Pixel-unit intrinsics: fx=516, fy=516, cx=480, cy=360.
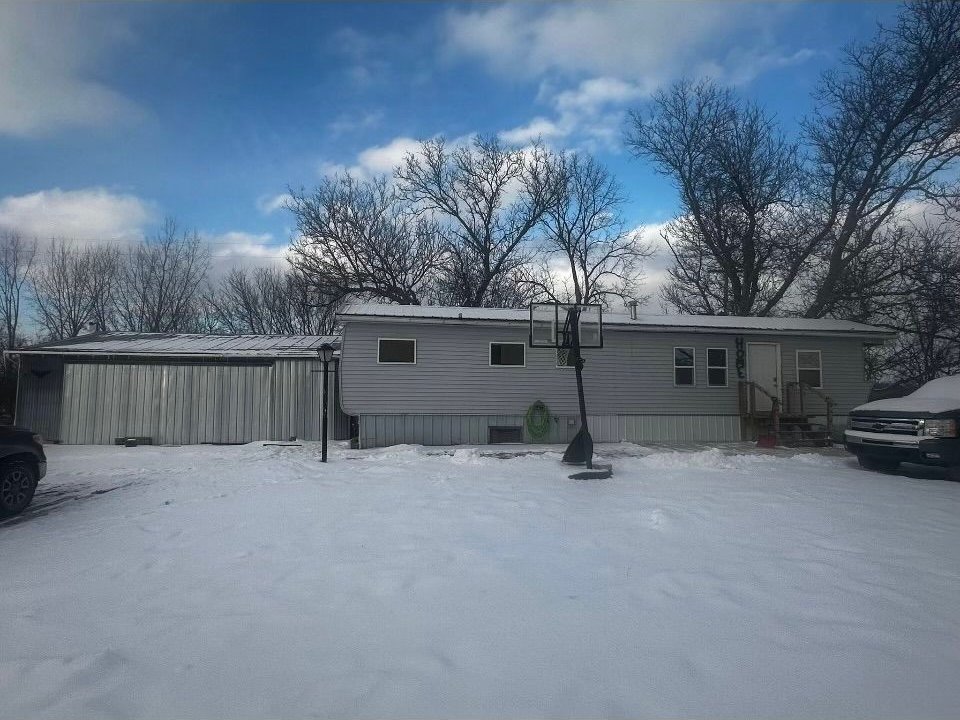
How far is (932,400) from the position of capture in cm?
891

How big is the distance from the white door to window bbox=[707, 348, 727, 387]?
26.6 inches

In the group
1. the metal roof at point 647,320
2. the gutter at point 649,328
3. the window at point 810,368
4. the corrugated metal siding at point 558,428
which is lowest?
the corrugated metal siding at point 558,428

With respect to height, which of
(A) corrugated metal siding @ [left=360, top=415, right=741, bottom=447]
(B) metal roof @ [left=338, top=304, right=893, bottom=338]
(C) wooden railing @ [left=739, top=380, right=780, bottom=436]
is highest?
(B) metal roof @ [left=338, top=304, right=893, bottom=338]

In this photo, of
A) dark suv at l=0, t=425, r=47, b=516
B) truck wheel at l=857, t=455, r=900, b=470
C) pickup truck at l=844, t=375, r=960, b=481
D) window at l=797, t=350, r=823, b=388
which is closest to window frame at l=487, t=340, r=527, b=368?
pickup truck at l=844, t=375, r=960, b=481

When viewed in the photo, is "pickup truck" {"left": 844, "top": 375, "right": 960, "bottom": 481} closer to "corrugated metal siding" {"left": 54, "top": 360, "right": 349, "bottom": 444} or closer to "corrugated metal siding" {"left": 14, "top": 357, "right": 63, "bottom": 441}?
"corrugated metal siding" {"left": 54, "top": 360, "right": 349, "bottom": 444}

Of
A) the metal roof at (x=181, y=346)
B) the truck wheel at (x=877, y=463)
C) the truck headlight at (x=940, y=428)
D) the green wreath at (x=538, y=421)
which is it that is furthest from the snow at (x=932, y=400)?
the metal roof at (x=181, y=346)

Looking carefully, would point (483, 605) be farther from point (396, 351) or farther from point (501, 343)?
point (501, 343)

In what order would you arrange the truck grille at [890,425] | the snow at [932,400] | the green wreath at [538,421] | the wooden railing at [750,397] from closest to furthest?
the snow at [932,400], the truck grille at [890,425], the green wreath at [538,421], the wooden railing at [750,397]

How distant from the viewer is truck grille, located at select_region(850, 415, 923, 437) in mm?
8672

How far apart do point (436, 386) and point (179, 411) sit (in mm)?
7144

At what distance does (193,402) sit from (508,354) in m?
8.64

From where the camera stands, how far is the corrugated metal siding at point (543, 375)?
12.7 metres

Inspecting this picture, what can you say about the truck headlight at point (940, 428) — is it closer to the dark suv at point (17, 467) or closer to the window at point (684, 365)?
the window at point (684, 365)

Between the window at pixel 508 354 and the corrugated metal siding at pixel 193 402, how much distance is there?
4885mm
